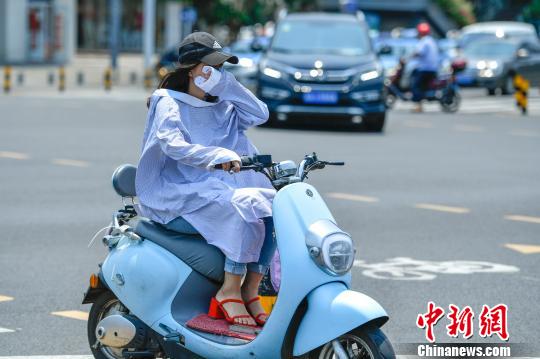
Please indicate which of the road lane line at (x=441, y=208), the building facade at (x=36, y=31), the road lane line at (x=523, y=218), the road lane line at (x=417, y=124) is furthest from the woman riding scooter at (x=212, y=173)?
the building facade at (x=36, y=31)

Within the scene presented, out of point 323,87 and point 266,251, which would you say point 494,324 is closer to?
point 266,251

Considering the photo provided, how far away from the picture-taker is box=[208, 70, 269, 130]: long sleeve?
6.12 m

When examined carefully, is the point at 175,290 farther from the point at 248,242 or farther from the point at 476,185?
the point at 476,185

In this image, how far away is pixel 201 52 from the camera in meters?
6.09

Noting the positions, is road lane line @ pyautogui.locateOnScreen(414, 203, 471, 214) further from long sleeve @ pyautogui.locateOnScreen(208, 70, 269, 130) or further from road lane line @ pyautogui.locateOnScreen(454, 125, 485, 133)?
road lane line @ pyautogui.locateOnScreen(454, 125, 485, 133)

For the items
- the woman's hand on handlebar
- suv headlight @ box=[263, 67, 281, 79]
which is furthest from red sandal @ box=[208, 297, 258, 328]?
suv headlight @ box=[263, 67, 281, 79]

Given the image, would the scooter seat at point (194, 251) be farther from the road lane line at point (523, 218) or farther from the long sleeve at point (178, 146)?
the road lane line at point (523, 218)

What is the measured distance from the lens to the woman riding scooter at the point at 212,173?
5.79 meters

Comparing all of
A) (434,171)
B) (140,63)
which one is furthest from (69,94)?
(140,63)

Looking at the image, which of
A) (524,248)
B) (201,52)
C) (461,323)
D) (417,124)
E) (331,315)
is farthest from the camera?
(417,124)

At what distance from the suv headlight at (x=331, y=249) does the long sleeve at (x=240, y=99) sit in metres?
1.03

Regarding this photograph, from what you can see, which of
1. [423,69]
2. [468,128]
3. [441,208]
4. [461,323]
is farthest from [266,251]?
[423,69]

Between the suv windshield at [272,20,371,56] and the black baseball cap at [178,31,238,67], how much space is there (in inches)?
645

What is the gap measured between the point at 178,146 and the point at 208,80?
39cm
